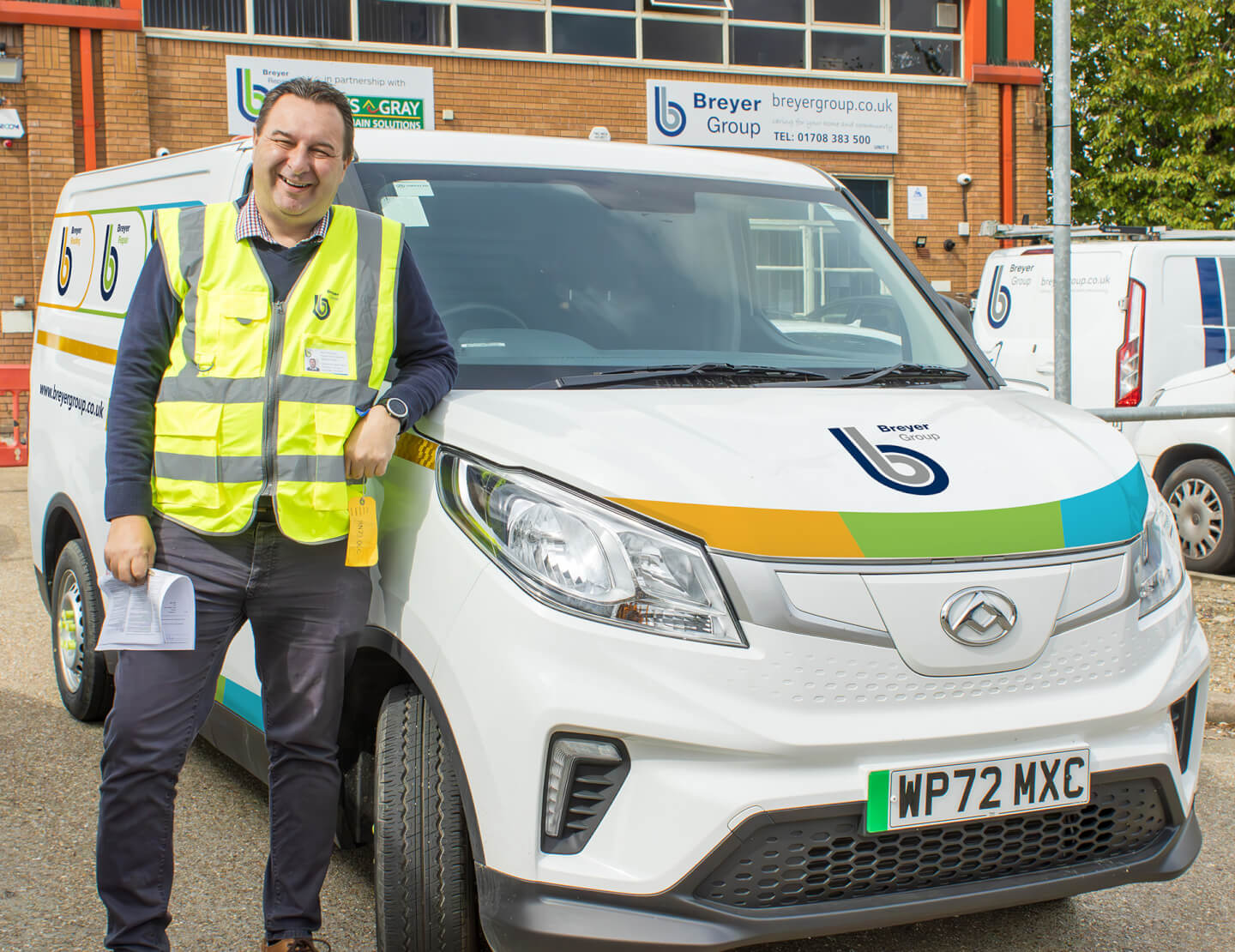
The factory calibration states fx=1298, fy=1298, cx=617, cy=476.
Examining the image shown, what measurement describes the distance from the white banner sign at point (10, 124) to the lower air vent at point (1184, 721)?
15.4 m

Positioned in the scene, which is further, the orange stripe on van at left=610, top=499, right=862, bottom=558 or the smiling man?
the smiling man

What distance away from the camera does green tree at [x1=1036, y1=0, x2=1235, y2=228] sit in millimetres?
24141

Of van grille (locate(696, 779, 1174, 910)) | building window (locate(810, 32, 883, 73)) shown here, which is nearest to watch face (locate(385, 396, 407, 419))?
van grille (locate(696, 779, 1174, 910))

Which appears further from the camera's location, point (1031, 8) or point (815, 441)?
point (1031, 8)

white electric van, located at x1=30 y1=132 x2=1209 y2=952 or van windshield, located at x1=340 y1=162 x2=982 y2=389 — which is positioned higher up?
van windshield, located at x1=340 y1=162 x2=982 y2=389

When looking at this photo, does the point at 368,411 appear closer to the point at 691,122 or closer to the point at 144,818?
the point at 144,818

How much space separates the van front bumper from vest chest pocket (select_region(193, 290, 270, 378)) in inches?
43.9

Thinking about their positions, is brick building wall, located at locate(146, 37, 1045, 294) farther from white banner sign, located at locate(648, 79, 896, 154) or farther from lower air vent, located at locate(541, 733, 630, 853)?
lower air vent, located at locate(541, 733, 630, 853)

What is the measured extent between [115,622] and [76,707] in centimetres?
235

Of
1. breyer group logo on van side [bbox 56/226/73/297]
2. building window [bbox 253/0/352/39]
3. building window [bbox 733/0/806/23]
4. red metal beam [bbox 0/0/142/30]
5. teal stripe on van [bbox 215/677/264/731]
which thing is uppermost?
building window [bbox 733/0/806/23]

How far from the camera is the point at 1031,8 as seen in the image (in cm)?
1972

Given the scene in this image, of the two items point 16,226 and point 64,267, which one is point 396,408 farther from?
point 16,226

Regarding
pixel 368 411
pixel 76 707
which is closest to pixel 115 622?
pixel 368 411

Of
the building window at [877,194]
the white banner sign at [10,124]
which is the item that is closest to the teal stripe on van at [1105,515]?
the white banner sign at [10,124]
